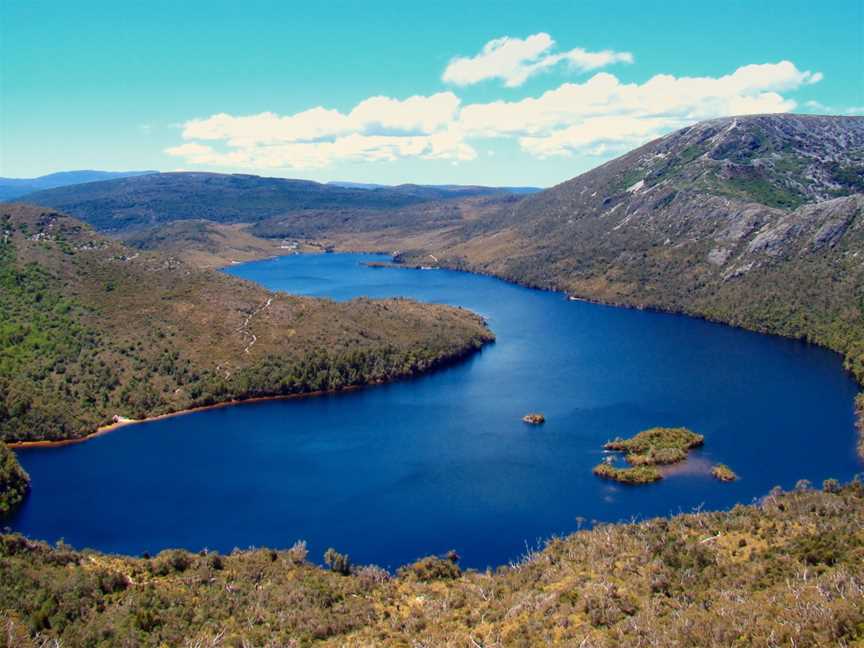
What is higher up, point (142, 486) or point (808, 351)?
point (808, 351)

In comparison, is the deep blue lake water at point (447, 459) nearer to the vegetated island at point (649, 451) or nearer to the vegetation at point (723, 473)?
the vegetation at point (723, 473)

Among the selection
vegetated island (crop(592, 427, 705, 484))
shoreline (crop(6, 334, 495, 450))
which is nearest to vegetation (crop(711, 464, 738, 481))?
vegetated island (crop(592, 427, 705, 484))

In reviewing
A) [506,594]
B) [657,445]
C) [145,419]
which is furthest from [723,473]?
[145,419]

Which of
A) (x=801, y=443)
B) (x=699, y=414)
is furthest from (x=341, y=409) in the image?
Answer: (x=801, y=443)

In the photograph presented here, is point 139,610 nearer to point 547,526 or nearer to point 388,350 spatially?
point 547,526

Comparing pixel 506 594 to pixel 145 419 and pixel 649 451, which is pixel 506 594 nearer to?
pixel 649 451

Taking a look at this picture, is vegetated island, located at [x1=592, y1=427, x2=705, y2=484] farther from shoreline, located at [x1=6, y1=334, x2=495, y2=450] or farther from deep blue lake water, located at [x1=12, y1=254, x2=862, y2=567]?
shoreline, located at [x1=6, y1=334, x2=495, y2=450]
